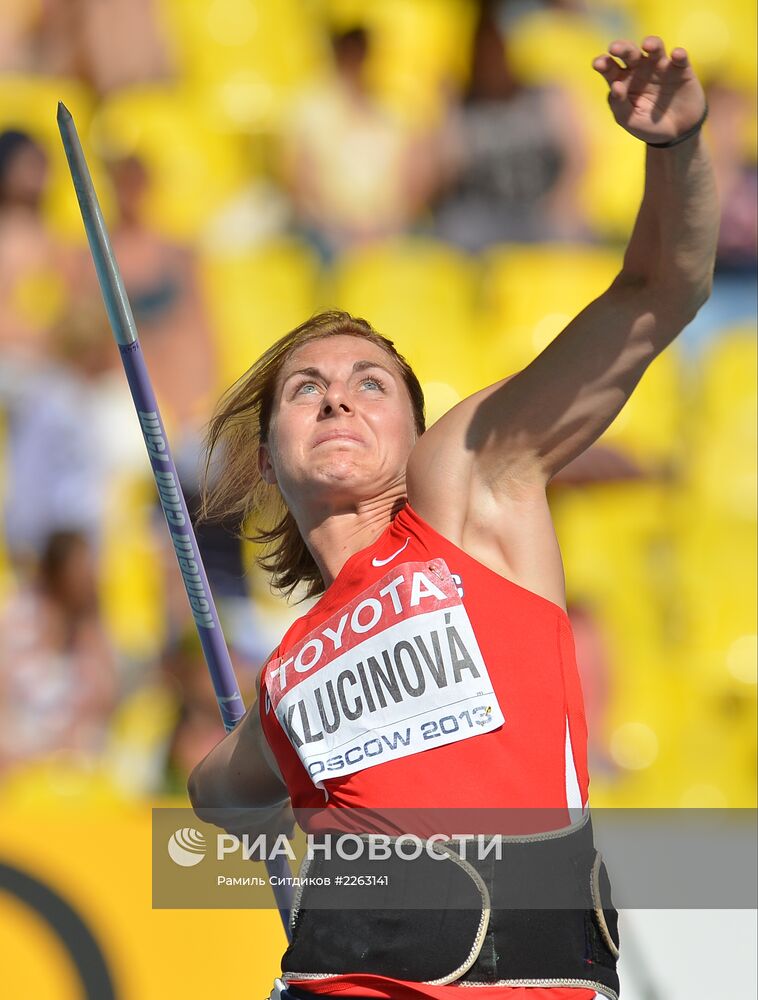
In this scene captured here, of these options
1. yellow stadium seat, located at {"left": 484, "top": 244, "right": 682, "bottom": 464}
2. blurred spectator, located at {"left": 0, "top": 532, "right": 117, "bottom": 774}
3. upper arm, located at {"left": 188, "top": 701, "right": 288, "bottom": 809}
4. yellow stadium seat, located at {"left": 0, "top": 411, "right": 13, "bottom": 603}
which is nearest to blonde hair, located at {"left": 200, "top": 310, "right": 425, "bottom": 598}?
upper arm, located at {"left": 188, "top": 701, "right": 288, "bottom": 809}

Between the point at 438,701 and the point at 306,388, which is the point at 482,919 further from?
the point at 306,388

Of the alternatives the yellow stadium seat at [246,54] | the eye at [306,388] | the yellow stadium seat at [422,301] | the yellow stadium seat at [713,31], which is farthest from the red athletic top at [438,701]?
the yellow stadium seat at [713,31]

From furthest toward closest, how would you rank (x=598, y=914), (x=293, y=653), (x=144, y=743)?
(x=144, y=743), (x=293, y=653), (x=598, y=914)

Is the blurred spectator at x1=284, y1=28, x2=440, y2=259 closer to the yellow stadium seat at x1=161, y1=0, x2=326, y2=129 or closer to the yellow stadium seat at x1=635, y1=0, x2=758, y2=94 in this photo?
the yellow stadium seat at x1=161, y1=0, x2=326, y2=129

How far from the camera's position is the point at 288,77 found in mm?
6727

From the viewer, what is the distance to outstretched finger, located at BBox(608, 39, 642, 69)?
1708 millimetres

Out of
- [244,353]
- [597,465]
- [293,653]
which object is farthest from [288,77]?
[293,653]

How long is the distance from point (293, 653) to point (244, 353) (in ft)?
13.8

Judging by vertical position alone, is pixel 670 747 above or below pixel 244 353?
below

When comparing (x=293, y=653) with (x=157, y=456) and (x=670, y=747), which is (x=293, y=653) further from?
(x=670, y=747)

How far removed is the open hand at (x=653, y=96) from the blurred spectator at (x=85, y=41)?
528 cm

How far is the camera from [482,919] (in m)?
1.94

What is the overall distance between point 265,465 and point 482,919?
3.53ft

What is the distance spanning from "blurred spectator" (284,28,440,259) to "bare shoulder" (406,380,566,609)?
14.8 feet
